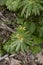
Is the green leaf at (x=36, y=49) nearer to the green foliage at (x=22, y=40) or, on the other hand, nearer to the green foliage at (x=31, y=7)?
the green foliage at (x=22, y=40)

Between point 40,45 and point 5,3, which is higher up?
point 5,3

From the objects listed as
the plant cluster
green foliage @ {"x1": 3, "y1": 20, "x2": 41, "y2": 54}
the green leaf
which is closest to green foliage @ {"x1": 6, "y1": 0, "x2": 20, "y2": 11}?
the plant cluster

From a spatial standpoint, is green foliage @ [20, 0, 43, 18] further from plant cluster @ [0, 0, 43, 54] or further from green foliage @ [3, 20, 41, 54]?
green foliage @ [3, 20, 41, 54]

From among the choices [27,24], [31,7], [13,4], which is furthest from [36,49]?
[13,4]

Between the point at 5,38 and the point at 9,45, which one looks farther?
the point at 5,38

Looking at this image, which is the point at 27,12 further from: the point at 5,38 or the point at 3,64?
the point at 3,64

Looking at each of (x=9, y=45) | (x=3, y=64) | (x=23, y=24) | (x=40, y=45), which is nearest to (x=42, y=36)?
(x=40, y=45)

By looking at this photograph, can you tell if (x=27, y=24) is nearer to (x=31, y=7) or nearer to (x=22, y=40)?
(x=31, y=7)

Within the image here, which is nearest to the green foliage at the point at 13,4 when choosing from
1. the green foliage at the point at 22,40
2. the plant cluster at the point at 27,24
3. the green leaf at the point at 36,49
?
the plant cluster at the point at 27,24
